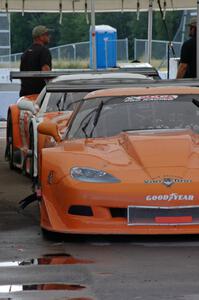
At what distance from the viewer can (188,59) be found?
13.6m

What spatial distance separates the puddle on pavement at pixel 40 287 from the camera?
5.44 metres

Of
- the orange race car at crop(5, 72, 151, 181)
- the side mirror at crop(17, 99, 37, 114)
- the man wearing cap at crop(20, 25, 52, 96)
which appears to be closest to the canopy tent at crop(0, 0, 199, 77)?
the man wearing cap at crop(20, 25, 52, 96)

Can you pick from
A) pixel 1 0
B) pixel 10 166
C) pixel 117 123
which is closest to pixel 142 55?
pixel 1 0

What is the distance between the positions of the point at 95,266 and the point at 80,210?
814 mm

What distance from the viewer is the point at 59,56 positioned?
4234 cm

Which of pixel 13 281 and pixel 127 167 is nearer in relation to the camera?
pixel 13 281

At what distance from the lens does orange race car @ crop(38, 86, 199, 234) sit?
6.64 m

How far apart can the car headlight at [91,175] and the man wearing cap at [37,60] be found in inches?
275

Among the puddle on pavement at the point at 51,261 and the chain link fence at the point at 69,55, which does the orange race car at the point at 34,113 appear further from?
the chain link fence at the point at 69,55

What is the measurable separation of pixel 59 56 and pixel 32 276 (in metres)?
36.9

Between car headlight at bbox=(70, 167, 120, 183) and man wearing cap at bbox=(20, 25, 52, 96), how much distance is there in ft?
22.9

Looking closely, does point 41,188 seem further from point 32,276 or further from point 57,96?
point 57,96

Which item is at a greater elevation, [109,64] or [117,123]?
[117,123]

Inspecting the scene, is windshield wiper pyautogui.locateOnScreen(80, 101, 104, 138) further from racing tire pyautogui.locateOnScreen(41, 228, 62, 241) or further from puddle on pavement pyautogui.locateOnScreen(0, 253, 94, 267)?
puddle on pavement pyautogui.locateOnScreen(0, 253, 94, 267)
